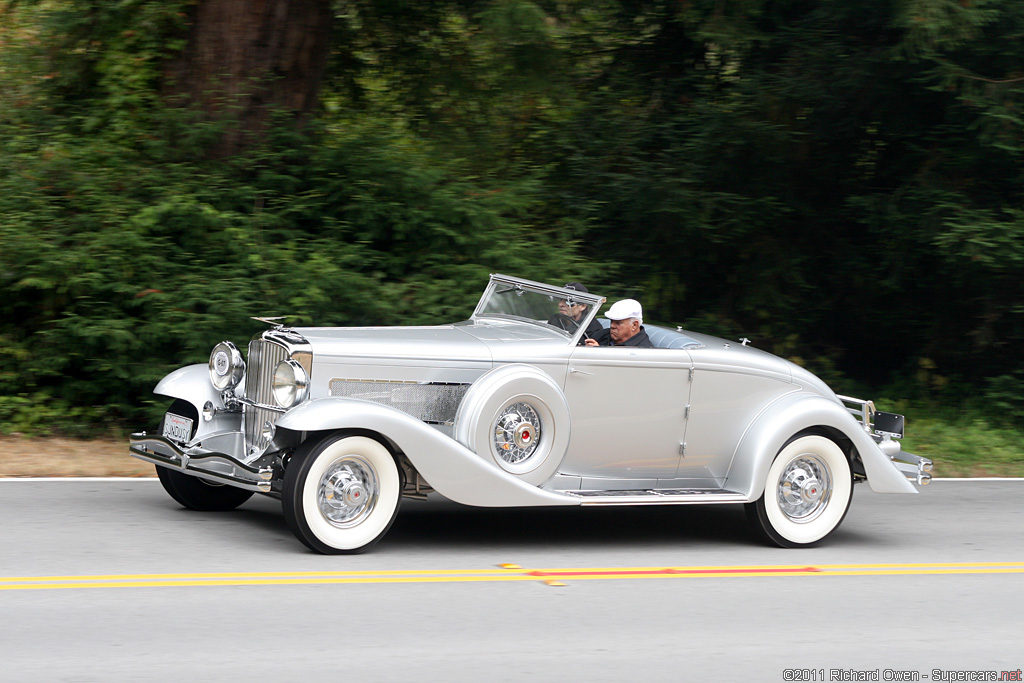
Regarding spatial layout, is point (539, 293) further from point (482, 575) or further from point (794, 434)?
point (482, 575)

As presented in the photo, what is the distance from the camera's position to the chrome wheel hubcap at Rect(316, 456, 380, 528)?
6449mm

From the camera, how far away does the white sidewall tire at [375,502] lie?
250 inches

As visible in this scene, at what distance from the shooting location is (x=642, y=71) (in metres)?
15.5

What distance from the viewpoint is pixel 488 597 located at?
19.3 feet

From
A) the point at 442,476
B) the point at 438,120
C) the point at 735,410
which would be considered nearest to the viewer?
the point at 442,476

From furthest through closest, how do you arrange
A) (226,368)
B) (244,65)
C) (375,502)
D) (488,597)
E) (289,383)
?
(244,65) < (226,368) < (289,383) < (375,502) < (488,597)

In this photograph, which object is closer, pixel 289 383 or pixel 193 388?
pixel 289 383

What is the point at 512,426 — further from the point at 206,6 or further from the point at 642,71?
the point at 642,71

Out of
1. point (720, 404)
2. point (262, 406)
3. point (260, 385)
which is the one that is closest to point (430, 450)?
point (262, 406)

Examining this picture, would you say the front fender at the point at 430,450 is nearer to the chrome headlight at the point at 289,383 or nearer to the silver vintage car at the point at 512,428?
the silver vintage car at the point at 512,428

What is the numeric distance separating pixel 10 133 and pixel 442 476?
838cm

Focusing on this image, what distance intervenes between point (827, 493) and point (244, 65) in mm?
8208

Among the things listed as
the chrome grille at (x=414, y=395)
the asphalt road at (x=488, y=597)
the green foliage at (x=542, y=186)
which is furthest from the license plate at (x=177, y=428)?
the green foliage at (x=542, y=186)

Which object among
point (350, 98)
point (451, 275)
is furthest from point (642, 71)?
point (451, 275)
